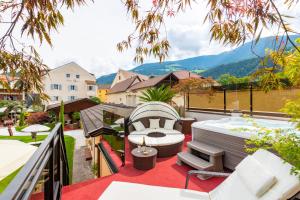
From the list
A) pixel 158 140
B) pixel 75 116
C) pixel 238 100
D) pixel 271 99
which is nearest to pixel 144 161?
pixel 158 140

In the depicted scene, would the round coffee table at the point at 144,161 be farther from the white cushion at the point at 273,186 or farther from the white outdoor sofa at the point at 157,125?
the white cushion at the point at 273,186

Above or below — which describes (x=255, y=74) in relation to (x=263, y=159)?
above

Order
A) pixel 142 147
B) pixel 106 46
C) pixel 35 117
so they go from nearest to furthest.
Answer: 1. pixel 106 46
2. pixel 142 147
3. pixel 35 117

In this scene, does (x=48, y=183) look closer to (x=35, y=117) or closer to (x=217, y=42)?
(x=217, y=42)

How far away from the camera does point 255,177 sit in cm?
241

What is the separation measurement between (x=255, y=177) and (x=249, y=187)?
0.51 ft

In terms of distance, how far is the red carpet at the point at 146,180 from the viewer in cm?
386

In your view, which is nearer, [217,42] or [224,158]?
[217,42]

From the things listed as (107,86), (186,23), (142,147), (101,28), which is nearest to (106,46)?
(101,28)

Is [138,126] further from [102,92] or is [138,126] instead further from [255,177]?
[102,92]

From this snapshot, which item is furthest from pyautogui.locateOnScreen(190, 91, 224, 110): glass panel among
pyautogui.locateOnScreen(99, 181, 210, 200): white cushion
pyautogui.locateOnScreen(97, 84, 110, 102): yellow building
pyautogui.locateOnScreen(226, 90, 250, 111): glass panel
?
pyautogui.locateOnScreen(97, 84, 110, 102): yellow building

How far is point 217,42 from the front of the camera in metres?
2.09

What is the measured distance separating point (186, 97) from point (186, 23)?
935 cm

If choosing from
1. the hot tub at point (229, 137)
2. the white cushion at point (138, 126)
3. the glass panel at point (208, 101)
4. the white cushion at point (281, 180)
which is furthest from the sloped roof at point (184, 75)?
the white cushion at point (281, 180)
